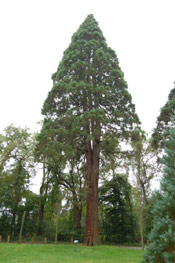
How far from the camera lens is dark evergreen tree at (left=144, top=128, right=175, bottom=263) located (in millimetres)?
4223

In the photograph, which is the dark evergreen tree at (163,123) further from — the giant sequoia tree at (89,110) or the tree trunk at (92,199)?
the tree trunk at (92,199)

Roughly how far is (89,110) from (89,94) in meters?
1.00

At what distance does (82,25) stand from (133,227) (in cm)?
1758

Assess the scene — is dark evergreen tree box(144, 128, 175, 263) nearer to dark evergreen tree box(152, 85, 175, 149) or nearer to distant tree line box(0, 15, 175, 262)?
distant tree line box(0, 15, 175, 262)

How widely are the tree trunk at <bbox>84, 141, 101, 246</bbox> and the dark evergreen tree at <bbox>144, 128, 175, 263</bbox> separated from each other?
8444 millimetres

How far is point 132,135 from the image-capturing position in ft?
44.1

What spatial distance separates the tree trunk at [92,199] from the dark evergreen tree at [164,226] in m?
8.44

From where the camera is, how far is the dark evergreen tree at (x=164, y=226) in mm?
4223

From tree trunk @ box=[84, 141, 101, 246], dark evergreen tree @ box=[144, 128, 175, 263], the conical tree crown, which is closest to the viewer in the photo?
dark evergreen tree @ box=[144, 128, 175, 263]

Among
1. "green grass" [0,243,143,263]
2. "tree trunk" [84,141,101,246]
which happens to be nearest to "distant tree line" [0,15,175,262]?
"tree trunk" [84,141,101,246]

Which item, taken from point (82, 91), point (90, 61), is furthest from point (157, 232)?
point (90, 61)

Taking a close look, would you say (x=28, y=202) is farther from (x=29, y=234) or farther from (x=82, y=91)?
(x=82, y=91)

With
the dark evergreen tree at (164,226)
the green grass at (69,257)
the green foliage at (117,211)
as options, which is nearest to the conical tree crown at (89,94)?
the green grass at (69,257)

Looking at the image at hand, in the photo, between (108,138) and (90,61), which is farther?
(90,61)
